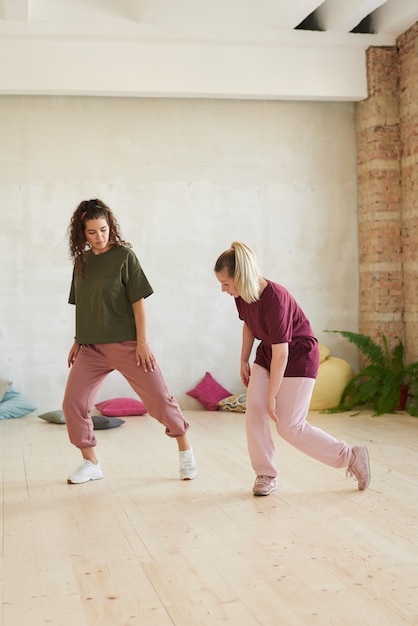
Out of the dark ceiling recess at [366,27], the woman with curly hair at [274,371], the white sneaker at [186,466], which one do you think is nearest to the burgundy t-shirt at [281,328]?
the woman with curly hair at [274,371]

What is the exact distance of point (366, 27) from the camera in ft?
25.4

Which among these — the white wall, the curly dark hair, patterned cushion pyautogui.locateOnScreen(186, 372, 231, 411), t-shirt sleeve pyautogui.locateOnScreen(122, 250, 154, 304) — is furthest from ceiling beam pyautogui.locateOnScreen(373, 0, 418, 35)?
t-shirt sleeve pyautogui.locateOnScreen(122, 250, 154, 304)

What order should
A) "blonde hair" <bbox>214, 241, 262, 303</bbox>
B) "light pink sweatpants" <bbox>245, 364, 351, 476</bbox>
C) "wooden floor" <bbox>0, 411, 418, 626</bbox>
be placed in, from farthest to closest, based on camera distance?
"light pink sweatpants" <bbox>245, 364, 351, 476</bbox> → "blonde hair" <bbox>214, 241, 262, 303</bbox> → "wooden floor" <bbox>0, 411, 418, 626</bbox>

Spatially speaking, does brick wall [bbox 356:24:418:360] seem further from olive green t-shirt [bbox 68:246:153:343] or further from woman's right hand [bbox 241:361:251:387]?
olive green t-shirt [bbox 68:246:153:343]

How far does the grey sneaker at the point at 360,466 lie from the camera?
4043 mm

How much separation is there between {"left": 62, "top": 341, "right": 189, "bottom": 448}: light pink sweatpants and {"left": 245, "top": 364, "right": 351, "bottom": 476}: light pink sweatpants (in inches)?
21.8

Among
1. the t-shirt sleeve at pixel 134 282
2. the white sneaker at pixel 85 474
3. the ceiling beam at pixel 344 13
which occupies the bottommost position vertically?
the white sneaker at pixel 85 474

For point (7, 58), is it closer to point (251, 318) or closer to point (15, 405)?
point (15, 405)

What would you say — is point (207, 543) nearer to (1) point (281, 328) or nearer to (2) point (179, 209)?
(1) point (281, 328)

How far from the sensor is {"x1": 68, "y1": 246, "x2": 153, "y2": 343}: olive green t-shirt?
4270mm

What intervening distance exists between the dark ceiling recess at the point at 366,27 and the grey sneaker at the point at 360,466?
4.88 m

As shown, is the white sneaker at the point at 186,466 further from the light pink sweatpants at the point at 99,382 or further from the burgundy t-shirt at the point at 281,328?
the burgundy t-shirt at the point at 281,328

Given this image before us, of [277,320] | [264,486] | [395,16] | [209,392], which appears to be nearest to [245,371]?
[277,320]

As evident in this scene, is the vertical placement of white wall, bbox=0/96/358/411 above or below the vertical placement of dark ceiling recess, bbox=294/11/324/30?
below
